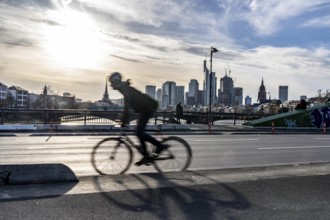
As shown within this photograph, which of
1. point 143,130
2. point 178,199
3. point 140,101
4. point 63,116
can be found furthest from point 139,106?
point 63,116

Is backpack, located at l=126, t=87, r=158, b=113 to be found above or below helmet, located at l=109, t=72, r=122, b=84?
below

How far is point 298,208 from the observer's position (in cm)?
559

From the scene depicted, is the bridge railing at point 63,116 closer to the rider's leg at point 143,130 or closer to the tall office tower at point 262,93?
the rider's leg at point 143,130

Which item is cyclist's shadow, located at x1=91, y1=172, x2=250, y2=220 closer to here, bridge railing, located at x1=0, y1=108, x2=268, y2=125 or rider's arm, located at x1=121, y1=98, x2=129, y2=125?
rider's arm, located at x1=121, y1=98, x2=129, y2=125

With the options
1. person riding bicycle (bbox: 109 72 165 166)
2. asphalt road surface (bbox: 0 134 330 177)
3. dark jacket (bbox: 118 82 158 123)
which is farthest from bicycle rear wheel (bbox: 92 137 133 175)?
asphalt road surface (bbox: 0 134 330 177)

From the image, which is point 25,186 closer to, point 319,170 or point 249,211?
point 249,211

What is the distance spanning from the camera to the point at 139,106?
7.91 meters

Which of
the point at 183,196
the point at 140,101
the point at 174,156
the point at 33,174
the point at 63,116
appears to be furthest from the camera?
the point at 63,116

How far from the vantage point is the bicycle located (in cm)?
803

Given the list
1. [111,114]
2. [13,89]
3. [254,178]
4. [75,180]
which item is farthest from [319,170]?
[13,89]

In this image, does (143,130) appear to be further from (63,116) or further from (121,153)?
(63,116)

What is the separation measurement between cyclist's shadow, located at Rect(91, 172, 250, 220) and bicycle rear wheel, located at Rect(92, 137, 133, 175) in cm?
107

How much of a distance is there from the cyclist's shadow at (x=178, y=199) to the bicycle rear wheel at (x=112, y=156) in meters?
1.07

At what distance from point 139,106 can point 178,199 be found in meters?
2.56
